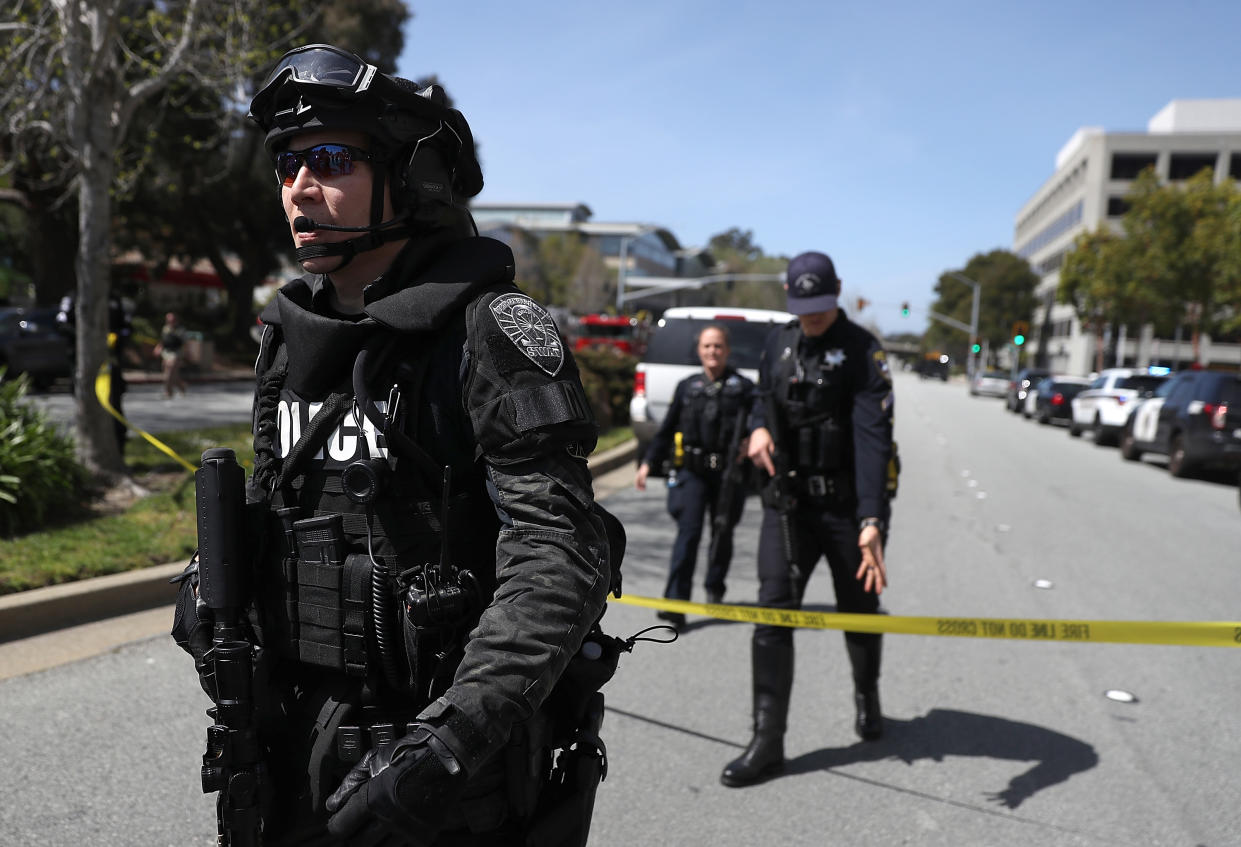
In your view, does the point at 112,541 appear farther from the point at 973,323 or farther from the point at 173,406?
the point at 973,323

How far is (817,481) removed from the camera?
12.6 feet

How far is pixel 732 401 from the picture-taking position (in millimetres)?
5938

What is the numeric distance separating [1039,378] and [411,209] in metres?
34.4

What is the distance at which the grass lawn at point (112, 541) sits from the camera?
5.23 m

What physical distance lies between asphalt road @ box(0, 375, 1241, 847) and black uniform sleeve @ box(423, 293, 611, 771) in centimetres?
198

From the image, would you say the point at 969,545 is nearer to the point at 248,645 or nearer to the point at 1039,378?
the point at 248,645

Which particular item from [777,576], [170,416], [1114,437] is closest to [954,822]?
[777,576]

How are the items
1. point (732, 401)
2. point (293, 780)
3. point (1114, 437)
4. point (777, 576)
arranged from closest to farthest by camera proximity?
point (293, 780) → point (777, 576) → point (732, 401) → point (1114, 437)

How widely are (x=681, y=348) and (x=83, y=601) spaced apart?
7642 mm

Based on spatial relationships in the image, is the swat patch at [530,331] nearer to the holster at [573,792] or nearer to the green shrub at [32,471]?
the holster at [573,792]

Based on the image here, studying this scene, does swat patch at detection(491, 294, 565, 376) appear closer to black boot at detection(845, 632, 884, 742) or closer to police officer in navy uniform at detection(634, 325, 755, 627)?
black boot at detection(845, 632, 884, 742)

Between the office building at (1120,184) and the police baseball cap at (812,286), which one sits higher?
the office building at (1120,184)

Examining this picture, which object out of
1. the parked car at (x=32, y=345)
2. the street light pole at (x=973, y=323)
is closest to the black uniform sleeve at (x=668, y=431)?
the parked car at (x=32, y=345)

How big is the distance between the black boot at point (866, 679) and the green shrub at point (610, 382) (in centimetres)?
1111
